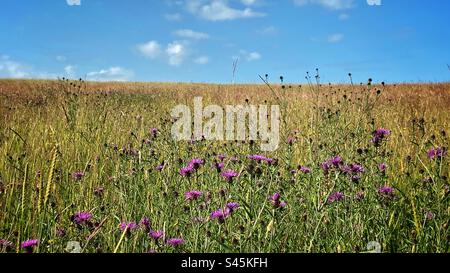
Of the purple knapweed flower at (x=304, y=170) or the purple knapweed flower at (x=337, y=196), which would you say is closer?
the purple knapweed flower at (x=337, y=196)

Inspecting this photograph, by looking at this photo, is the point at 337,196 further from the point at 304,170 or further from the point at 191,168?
the point at 191,168

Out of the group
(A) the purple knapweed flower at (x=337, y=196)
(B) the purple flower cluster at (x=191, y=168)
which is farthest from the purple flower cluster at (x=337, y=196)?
(B) the purple flower cluster at (x=191, y=168)

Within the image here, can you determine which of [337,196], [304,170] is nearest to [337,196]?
[337,196]

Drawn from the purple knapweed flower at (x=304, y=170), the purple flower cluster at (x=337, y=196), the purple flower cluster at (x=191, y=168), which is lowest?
the purple flower cluster at (x=337, y=196)

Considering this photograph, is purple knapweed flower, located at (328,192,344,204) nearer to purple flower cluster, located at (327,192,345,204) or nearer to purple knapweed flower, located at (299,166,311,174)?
purple flower cluster, located at (327,192,345,204)

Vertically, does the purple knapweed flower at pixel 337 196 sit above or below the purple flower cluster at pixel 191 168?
below

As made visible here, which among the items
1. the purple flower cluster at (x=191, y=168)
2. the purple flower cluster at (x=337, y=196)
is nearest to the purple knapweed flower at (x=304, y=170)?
the purple flower cluster at (x=337, y=196)

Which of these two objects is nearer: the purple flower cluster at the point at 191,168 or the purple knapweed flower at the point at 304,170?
the purple flower cluster at the point at 191,168

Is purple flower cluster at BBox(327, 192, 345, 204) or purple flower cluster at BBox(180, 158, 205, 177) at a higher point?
purple flower cluster at BBox(180, 158, 205, 177)

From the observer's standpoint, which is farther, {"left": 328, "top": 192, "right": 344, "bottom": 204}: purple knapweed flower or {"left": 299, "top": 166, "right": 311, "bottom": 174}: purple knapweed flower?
{"left": 299, "top": 166, "right": 311, "bottom": 174}: purple knapweed flower

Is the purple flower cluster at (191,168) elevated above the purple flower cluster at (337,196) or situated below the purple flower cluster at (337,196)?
above

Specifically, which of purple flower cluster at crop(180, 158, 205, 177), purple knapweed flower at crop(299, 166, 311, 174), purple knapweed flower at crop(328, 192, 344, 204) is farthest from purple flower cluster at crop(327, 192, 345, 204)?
purple flower cluster at crop(180, 158, 205, 177)

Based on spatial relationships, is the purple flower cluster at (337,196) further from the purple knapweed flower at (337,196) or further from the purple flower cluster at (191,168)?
the purple flower cluster at (191,168)
